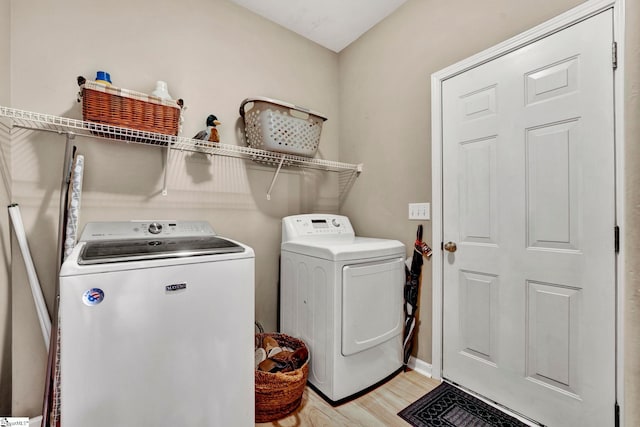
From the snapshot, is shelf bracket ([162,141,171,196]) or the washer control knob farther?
shelf bracket ([162,141,171,196])

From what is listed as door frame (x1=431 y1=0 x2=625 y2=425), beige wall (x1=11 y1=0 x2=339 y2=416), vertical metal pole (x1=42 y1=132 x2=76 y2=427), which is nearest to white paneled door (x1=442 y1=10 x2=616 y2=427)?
door frame (x1=431 y1=0 x2=625 y2=425)

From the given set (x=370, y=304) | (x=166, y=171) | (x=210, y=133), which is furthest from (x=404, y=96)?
(x=166, y=171)

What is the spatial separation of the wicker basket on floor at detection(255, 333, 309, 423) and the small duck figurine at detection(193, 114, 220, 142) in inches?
53.5

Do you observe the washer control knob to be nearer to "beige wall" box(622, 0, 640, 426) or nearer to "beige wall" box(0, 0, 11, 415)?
"beige wall" box(0, 0, 11, 415)

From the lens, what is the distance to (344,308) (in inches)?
65.4

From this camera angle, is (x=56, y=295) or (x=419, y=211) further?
(x=419, y=211)

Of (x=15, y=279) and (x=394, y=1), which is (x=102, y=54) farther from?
(x=394, y=1)

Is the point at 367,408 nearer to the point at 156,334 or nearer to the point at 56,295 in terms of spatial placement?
the point at 156,334

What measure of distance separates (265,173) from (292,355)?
1.28m

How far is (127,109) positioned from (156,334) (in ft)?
3.47

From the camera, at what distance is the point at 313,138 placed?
2.13 m

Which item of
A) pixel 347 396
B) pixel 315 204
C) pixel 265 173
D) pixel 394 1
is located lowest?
pixel 347 396

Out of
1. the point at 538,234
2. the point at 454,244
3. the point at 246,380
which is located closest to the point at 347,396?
the point at 246,380

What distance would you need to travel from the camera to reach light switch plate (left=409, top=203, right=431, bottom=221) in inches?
78.3
